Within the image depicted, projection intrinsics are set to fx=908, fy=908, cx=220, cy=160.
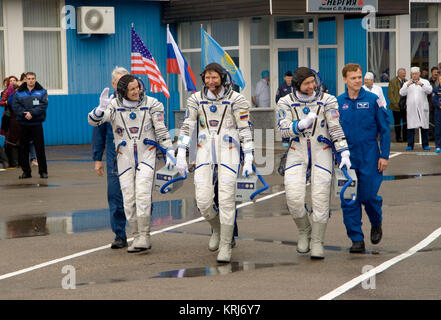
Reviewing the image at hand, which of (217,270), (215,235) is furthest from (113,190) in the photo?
(217,270)

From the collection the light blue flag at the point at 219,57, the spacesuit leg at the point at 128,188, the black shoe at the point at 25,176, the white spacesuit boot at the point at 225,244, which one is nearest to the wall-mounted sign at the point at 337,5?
the light blue flag at the point at 219,57

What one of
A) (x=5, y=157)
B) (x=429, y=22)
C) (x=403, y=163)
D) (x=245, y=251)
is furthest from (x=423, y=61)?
(x=245, y=251)

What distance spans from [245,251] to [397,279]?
6.65 ft

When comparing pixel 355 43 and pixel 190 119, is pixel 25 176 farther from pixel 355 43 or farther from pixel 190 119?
pixel 355 43

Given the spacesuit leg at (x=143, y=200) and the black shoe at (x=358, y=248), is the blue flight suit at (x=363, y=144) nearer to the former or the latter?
the black shoe at (x=358, y=248)

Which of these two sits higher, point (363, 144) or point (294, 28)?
point (294, 28)

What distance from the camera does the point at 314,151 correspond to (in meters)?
8.79

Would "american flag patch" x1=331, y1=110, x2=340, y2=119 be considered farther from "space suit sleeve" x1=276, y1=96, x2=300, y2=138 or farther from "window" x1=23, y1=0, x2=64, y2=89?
"window" x1=23, y1=0, x2=64, y2=89

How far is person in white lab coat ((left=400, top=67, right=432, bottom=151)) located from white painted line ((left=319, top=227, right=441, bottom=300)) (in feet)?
36.0

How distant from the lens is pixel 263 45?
2534cm

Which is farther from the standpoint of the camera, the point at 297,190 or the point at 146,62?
the point at 146,62

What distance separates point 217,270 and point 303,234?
3.83ft

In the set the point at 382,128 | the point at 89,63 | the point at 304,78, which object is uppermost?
the point at 89,63

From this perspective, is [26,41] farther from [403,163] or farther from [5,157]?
[403,163]
